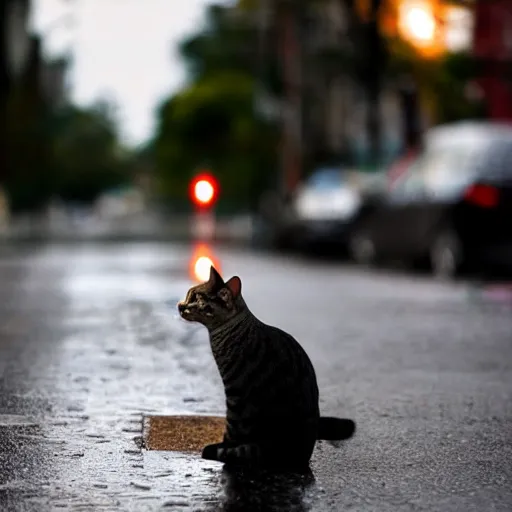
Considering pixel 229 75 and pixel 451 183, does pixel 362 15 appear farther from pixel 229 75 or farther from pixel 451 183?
pixel 229 75

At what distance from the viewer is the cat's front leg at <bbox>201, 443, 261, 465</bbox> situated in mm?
5387

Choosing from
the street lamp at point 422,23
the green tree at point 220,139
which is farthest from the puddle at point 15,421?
the green tree at point 220,139

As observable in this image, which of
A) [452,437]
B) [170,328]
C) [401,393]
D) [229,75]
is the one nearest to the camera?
[452,437]

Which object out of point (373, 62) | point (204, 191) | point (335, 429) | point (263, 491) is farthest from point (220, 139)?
point (263, 491)

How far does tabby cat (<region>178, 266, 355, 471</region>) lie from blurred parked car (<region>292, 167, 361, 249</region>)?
19.7 meters

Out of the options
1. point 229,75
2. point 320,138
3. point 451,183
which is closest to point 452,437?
point 451,183

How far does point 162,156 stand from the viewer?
70.6 metres

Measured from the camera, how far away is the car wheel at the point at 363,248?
22.4 meters

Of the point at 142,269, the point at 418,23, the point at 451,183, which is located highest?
the point at 418,23

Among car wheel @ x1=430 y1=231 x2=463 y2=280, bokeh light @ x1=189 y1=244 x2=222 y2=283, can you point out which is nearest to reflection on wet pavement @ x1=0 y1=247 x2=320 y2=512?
bokeh light @ x1=189 y1=244 x2=222 y2=283

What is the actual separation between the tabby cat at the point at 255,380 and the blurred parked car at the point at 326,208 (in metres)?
19.7

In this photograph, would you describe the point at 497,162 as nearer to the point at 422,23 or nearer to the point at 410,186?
the point at 410,186

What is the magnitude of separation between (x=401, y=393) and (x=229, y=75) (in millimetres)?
59777

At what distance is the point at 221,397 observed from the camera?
7.68m
